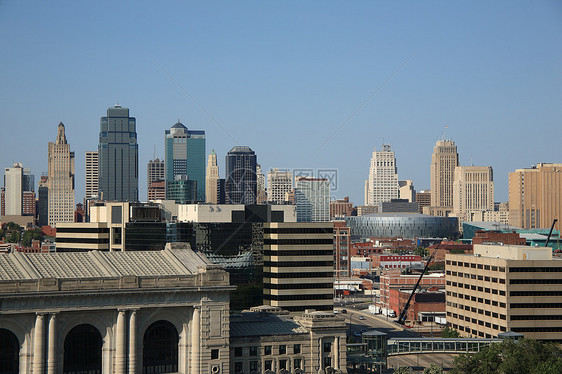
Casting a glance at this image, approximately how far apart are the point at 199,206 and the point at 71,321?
231ft

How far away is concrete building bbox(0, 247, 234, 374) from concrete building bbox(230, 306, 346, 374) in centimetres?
384

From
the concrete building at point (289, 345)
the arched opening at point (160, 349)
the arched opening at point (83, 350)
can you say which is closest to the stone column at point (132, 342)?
the arched opening at point (160, 349)

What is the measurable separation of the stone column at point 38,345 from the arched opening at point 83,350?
368 centimetres

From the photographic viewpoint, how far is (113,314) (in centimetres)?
10544

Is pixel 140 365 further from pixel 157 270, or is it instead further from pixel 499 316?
pixel 499 316

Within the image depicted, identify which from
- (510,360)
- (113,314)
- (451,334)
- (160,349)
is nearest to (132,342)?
(113,314)

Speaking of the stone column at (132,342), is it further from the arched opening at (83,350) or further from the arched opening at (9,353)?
the arched opening at (9,353)

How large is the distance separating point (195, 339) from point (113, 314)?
33.1 feet

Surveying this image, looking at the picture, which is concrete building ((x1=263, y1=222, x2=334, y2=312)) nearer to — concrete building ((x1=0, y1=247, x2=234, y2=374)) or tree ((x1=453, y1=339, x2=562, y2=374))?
tree ((x1=453, y1=339, x2=562, y2=374))

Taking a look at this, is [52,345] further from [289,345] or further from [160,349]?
[289,345]

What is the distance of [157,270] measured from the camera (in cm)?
11150

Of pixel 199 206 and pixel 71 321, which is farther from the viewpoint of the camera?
pixel 199 206

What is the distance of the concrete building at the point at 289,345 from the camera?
114 m

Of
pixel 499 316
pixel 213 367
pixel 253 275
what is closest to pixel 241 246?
pixel 253 275
